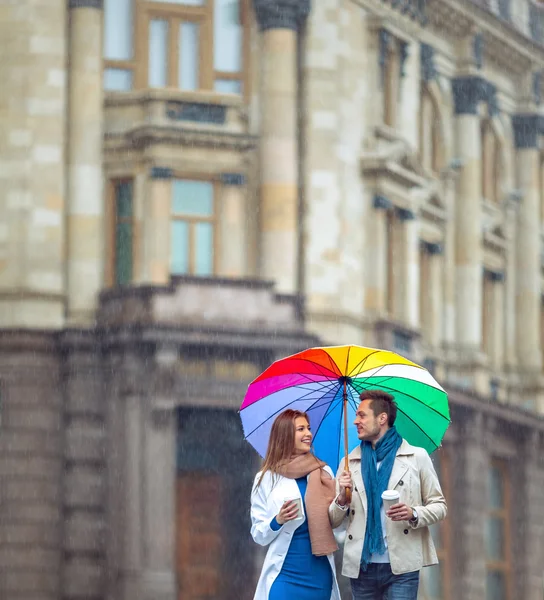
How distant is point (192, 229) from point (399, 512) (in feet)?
67.7

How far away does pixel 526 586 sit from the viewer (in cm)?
3981

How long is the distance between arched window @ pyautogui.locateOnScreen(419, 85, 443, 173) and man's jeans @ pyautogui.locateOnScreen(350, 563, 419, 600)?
26604 millimetres

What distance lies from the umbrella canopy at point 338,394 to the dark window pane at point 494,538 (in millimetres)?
26877

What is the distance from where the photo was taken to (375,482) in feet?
37.8

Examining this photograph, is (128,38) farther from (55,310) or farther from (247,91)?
(55,310)

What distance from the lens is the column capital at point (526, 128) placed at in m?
42.9

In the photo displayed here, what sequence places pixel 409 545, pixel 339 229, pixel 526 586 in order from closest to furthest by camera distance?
pixel 409 545 < pixel 339 229 < pixel 526 586


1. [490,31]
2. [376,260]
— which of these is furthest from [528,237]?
[376,260]

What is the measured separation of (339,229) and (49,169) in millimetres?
5247

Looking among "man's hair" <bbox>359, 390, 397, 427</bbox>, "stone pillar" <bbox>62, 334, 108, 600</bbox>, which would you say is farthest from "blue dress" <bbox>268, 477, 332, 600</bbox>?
"stone pillar" <bbox>62, 334, 108, 600</bbox>

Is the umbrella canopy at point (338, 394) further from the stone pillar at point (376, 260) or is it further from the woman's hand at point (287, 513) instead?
the stone pillar at point (376, 260)

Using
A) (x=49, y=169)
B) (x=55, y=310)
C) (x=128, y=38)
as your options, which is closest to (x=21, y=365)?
(x=55, y=310)

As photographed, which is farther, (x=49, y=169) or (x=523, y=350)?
(x=523, y=350)

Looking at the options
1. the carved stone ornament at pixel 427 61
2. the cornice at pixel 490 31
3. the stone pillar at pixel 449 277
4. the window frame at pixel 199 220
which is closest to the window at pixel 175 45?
the window frame at pixel 199 220
